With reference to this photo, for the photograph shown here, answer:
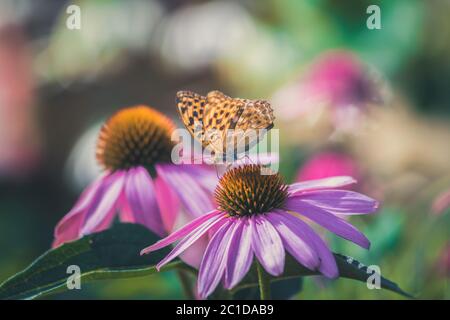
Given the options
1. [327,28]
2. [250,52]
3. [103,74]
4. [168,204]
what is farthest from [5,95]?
[168,204]

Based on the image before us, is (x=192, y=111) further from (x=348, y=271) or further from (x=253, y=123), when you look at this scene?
(x=348, y=271)

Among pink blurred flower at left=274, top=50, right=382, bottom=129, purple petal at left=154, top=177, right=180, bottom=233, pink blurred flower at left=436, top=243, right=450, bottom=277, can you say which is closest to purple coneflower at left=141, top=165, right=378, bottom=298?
purple petal at left=154, top=177, right=180, bottom=233

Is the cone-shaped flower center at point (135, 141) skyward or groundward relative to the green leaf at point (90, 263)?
skyward

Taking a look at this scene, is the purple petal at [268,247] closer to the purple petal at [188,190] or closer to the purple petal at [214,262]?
the purple petal at [214,262]

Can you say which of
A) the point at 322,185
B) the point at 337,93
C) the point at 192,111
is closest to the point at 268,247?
the point at 322,185

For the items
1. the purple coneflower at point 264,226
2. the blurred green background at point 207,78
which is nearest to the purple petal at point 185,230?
the purple coneflower at point 264,226

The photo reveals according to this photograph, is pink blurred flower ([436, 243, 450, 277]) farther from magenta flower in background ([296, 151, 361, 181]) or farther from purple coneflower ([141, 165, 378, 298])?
purple coneflower ([141, 165, 378, 298])

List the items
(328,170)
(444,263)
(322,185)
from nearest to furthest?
(322,185) → (444,263) → (328,170)

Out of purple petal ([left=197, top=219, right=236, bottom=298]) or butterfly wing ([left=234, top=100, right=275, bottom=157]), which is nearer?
purple petal ([left=197, top=219, right=236, bottom=298])
